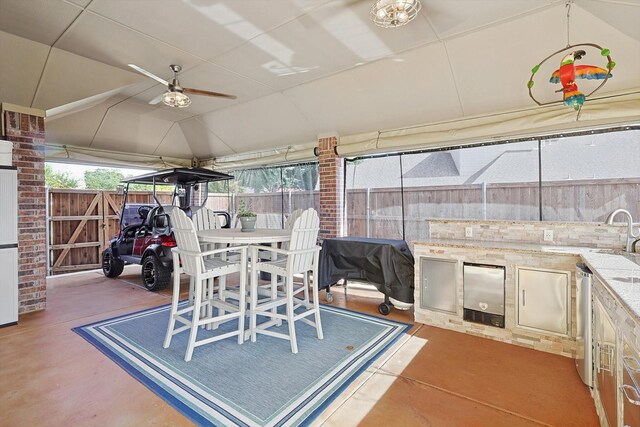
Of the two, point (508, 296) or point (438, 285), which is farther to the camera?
point (438, 285)

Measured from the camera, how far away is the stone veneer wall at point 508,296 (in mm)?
2771

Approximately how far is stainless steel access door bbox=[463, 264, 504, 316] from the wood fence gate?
24.6 ft

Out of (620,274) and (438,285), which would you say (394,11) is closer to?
(620,274)

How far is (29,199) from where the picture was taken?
3.88m

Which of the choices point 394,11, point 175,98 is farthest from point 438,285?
point 175,98

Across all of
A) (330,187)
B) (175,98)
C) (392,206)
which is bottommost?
(392,206)

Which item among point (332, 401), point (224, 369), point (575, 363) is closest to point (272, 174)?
point (224, 369)

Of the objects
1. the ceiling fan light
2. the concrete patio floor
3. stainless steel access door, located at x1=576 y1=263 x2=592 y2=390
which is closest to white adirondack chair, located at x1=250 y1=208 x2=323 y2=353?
the concrete patio floor

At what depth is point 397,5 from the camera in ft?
7.54

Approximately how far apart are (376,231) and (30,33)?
4.78 metres

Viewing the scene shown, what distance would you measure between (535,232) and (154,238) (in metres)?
5.38

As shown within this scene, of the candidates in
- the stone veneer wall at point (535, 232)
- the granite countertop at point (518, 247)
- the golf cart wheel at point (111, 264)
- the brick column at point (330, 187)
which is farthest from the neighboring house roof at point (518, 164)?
the golf cart wheel at point (111, 264)

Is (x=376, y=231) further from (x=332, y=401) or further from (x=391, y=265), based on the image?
(x=332, y=401)

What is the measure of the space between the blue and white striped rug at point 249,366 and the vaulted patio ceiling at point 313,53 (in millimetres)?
2836
